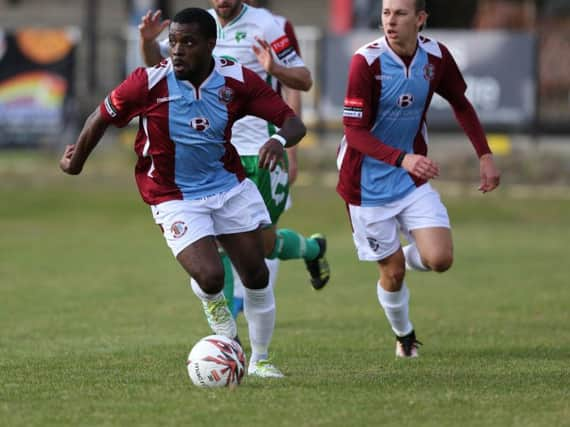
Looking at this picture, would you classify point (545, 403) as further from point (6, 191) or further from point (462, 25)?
point (462, 25)

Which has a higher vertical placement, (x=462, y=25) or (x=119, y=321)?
(x=119, y=321)

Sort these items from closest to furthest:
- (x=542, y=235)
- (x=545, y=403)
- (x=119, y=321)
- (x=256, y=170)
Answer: (x=545, y=403) → (x=256, y=170) → (x=119, y=321) → (x=542, y=235)

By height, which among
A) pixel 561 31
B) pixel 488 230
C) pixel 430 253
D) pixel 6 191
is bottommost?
pixel 6 191

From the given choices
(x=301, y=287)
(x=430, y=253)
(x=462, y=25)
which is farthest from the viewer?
(x=462, y=25)

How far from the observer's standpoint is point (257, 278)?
7832mm

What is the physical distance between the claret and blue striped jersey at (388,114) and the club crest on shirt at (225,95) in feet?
3.78

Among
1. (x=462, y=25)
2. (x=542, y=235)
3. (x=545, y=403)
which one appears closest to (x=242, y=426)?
(x=545, y=403)

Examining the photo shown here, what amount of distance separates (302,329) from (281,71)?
8.48ft

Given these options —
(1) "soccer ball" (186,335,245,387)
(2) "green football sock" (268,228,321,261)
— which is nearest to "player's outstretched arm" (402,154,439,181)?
(1) "soccer ball" (186,335,245,387)

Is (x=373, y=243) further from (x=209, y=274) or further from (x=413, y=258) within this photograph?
(x=209, y=274)

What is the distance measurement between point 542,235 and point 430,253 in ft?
35.1

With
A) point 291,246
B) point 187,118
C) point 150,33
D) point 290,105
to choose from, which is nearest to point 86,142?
point 187,118

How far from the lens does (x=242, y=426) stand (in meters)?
6.22

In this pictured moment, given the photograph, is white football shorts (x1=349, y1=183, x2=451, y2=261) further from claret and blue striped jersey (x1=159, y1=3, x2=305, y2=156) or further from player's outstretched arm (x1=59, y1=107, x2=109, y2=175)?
player's outstretched arm (x1=59, y1=107, x2=109, y2=175)
